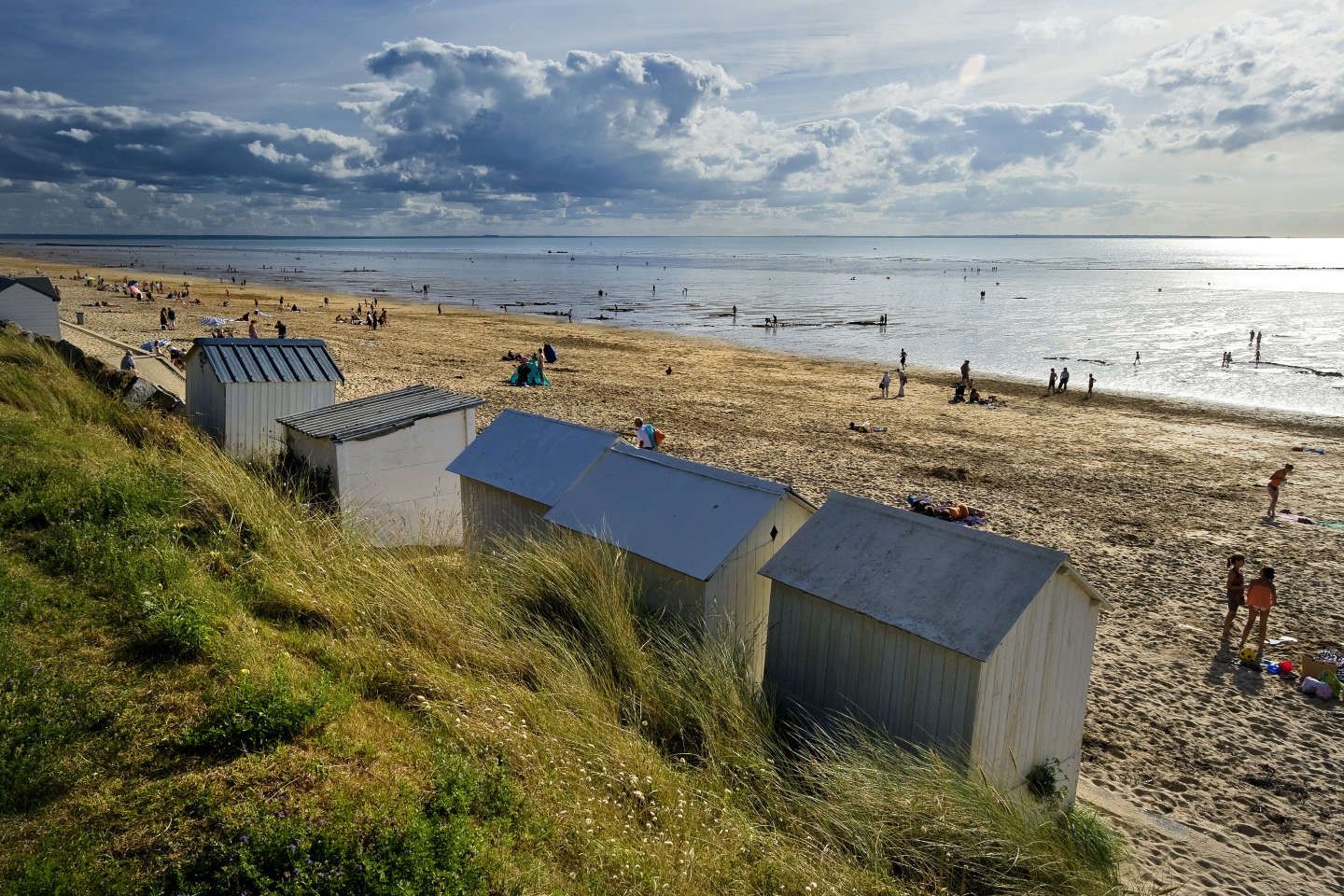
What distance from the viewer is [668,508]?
8297 millimetres

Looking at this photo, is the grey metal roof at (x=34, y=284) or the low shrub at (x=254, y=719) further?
the grey metal roof at (x=34, y=284)

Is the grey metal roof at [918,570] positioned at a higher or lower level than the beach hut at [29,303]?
lower

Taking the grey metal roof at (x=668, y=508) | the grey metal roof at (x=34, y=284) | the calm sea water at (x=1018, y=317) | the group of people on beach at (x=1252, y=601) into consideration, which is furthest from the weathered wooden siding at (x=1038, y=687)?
the calm sea water at (x=1018, y=317)

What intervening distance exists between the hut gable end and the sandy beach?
3.14 meters

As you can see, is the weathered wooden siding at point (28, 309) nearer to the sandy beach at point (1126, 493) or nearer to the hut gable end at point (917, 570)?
the sandy beach at point (1126, 493)

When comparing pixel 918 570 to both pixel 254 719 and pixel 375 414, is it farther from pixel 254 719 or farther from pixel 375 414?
pixel 375 414

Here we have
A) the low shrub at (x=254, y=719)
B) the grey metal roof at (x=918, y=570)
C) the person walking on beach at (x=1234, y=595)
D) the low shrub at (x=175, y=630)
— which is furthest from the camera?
the person walking on beach at (x=1234, y=595)

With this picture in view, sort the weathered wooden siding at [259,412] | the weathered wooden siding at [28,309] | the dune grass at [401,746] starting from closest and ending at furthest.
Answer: the dune grass at [401,746], the weathered wooden siding at [259,412], the weathered wooden siding at [28,309]

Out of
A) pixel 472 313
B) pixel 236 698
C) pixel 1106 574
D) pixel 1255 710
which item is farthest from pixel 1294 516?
pixel 472 313

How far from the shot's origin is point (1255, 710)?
10.5m

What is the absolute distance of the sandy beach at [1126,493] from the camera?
8.57m

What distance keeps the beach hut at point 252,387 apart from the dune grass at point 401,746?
5943 mm

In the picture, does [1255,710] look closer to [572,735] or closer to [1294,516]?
[572,735]

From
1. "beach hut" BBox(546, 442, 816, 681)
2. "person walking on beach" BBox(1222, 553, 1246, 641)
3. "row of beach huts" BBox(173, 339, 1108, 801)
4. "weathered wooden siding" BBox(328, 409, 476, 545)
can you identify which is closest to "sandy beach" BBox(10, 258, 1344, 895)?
"person walking on beach" BBox(1222, 553, 1246, 641)
